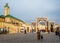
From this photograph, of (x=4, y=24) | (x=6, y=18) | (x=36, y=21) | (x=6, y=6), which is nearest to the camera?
(x=4, y=24)

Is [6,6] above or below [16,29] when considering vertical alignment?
above

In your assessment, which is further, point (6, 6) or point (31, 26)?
point (6, 6)

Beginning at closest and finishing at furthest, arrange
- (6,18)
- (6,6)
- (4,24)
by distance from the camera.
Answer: (4,24) < (6,18) < (6,6)

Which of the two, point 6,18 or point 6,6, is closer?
point 6,18

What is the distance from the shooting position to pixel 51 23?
245 feet

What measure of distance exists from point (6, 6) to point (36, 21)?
2268 cm

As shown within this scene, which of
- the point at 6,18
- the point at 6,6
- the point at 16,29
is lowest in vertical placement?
the point at 16,29

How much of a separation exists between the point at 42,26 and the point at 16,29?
14728mm

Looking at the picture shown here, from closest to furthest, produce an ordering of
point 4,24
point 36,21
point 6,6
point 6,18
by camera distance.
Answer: point 4,24 → point 36,21 → point 6,18 → point 6,6

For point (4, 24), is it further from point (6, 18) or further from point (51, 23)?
point (51, 23)

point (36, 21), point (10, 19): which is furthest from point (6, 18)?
point (36, 21)

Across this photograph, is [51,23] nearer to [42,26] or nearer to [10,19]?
[42,26]

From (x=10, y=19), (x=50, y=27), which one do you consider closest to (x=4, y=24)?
(x=10, y=19)

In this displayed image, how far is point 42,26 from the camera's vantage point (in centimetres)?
8038
